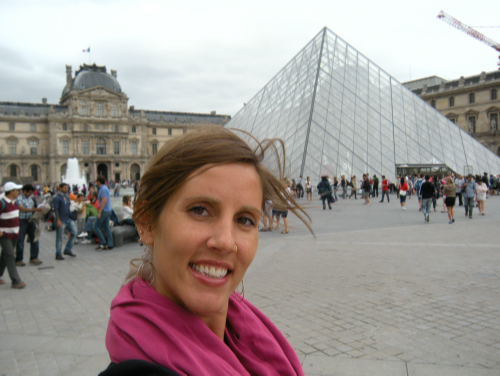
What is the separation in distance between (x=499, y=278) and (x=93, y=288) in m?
5.20

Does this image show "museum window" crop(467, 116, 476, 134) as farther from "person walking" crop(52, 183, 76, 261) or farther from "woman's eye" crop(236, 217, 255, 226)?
"woman's eye" crop(236, 217, 255, 226)

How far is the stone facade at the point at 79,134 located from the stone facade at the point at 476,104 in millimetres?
32833

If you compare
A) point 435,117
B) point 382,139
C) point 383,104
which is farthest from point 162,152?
point 435,117

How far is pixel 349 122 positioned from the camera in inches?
821

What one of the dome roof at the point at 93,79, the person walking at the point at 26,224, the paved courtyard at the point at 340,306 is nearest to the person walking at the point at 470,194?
the paved courtyard at the point at 340,306

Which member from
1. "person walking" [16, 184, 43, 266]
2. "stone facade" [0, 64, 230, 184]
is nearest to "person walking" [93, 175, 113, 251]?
"person walking" [16, 184, 43, 266]

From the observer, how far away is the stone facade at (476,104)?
159 feet

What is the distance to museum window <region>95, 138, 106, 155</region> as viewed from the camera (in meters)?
67.4

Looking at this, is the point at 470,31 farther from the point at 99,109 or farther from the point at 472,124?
the point at 99,109

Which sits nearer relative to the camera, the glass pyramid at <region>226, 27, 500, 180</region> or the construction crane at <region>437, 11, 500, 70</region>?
the glass pyramid at <region>226, 27, 500, 180</region>

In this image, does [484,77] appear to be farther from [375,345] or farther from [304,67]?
[375,345]

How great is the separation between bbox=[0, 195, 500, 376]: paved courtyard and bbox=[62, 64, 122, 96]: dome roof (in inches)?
2710

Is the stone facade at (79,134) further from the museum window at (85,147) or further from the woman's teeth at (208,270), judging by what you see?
the woman's teeth at (208,270)

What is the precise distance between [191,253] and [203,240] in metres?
0.04
